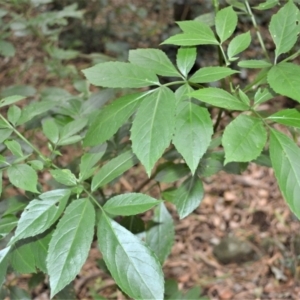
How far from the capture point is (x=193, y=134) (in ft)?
2.88

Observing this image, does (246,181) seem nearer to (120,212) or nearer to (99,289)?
(99,289)

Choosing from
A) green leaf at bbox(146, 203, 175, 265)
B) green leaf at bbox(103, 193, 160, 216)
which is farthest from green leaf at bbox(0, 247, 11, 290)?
green leaf at bbox(146, 203, 175, 265)

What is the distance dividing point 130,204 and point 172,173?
297 millimetres

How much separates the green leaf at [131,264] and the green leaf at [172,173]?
315 millimetres

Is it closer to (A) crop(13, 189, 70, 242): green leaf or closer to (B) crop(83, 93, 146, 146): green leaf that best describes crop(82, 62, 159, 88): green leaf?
(B) crop(83, 93, 146, 146): green leaf

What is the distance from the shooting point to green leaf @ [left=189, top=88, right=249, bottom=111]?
34.3 inches

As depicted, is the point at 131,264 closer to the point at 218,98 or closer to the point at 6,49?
the point at 218,98

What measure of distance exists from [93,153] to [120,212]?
213 millimetres

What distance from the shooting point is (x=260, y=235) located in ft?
8.56

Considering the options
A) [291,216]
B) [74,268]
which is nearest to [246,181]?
[291,216]

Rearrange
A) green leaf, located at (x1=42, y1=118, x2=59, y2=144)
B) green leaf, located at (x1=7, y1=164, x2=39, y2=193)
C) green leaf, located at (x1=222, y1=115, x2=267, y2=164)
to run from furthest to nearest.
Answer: green leaf, located at (x1=42, y1=118, x2=59, y2=144)
green leaf, located at (x1=7, y1=164, x2=39, y2=193)
green leaf, located at (x1=222, y1=115, x2=267, y2=164)

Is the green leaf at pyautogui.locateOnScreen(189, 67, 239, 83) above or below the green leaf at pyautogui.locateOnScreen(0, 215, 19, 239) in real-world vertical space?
above

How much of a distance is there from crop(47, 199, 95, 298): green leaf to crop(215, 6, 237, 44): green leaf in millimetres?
502

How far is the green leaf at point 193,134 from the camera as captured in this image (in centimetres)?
86
